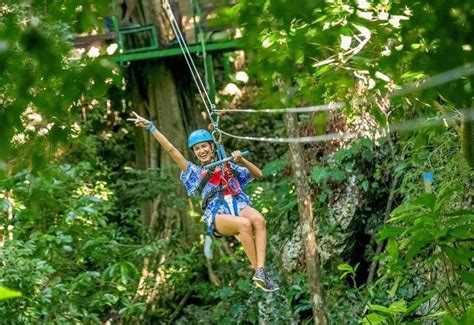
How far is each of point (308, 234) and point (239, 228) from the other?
5.51ft

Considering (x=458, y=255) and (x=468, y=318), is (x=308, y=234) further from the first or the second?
(x=468, y=318)

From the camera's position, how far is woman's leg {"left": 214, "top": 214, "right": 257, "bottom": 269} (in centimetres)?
577

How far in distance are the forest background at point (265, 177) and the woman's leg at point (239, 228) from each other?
538mm

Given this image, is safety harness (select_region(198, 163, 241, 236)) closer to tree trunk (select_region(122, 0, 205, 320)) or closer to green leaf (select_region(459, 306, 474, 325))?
green leaf (select_region(459, 306, 474, 325))

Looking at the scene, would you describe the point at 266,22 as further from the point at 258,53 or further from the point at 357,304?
the point at 357,304

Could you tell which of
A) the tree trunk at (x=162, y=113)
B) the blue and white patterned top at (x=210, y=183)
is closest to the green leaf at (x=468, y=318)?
the blue and white patterned top at (x=210, y=183)

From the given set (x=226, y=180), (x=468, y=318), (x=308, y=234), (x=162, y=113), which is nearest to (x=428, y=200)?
(x=468, y=318)

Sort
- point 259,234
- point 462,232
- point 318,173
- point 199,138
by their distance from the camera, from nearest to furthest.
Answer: point 462,232 → point 199,138 → point 259,234 → point 318,173

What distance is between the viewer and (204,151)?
5742 mm

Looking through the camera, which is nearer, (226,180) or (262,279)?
(262,279)

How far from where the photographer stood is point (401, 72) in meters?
4.35

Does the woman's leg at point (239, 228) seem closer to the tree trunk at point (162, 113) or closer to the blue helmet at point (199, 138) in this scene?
the blue helmet at point (199, 138)

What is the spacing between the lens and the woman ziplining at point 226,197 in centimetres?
575

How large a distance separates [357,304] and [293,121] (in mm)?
1470
